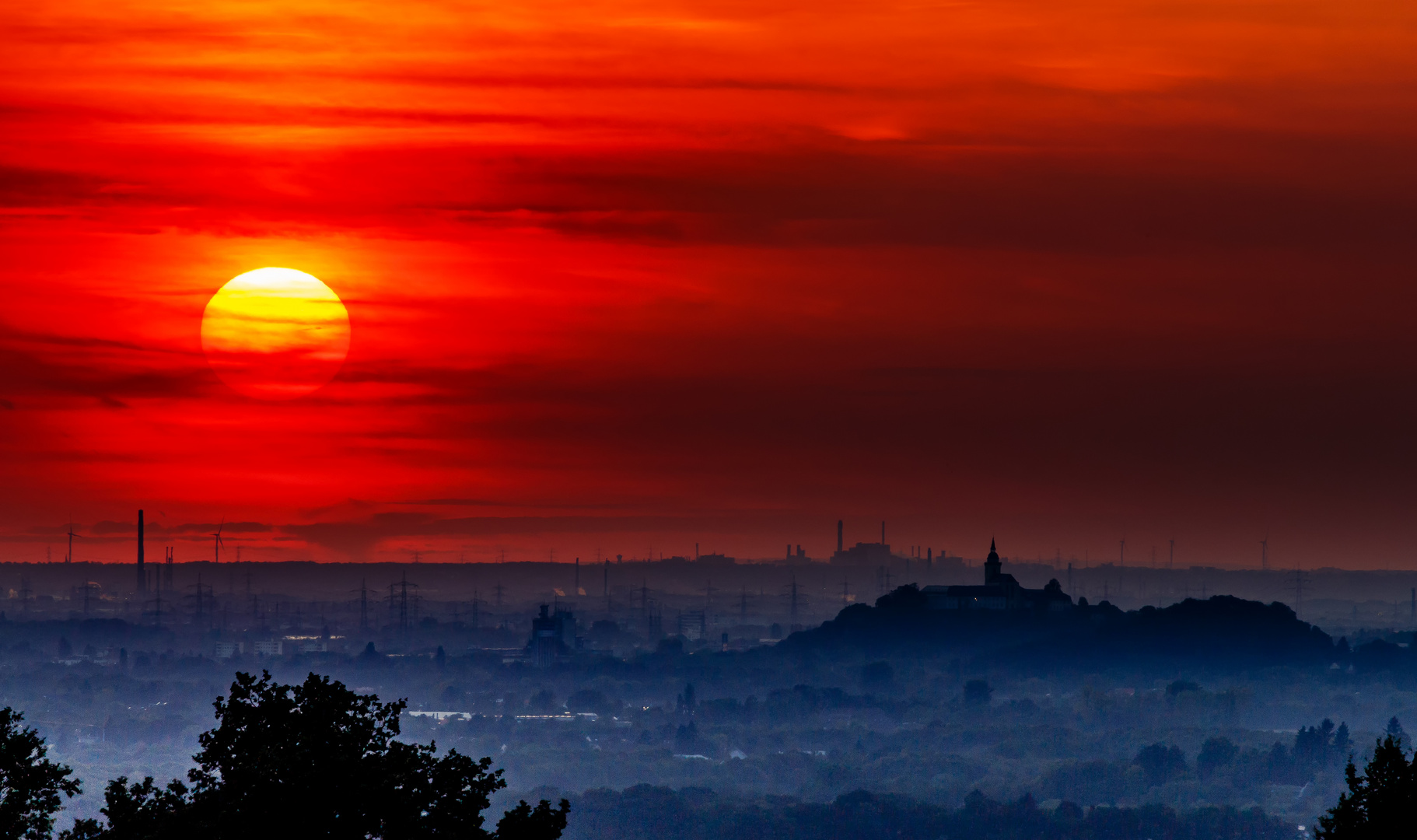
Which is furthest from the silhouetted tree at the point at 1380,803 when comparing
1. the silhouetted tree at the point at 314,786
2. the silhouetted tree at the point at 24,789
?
the silhouetted tree at the point at 24,789

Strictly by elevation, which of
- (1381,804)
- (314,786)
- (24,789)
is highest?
(314,786)

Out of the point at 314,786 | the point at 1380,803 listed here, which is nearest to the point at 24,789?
the point at 314,786

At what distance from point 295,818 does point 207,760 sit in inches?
119

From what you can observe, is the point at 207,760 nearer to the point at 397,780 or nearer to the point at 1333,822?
the point at 397,780

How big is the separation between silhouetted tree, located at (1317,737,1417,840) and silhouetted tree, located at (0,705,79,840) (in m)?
35.2

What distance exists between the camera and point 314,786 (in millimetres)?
43844

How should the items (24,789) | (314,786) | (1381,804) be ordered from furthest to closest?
1. (24,789)
2. (1381,804)
3. (314,786)

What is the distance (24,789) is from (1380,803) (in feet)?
122

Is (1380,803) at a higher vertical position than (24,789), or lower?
lower

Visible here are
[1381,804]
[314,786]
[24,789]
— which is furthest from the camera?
[24,789]

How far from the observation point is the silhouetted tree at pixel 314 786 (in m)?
43.7

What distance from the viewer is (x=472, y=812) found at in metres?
45.4

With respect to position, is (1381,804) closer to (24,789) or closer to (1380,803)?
(1380,803)

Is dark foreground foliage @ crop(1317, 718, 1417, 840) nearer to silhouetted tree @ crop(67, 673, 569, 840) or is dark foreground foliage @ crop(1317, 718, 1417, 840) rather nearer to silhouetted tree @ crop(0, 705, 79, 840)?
silhouetted tree @ crop(67, 673, 569, 840)
